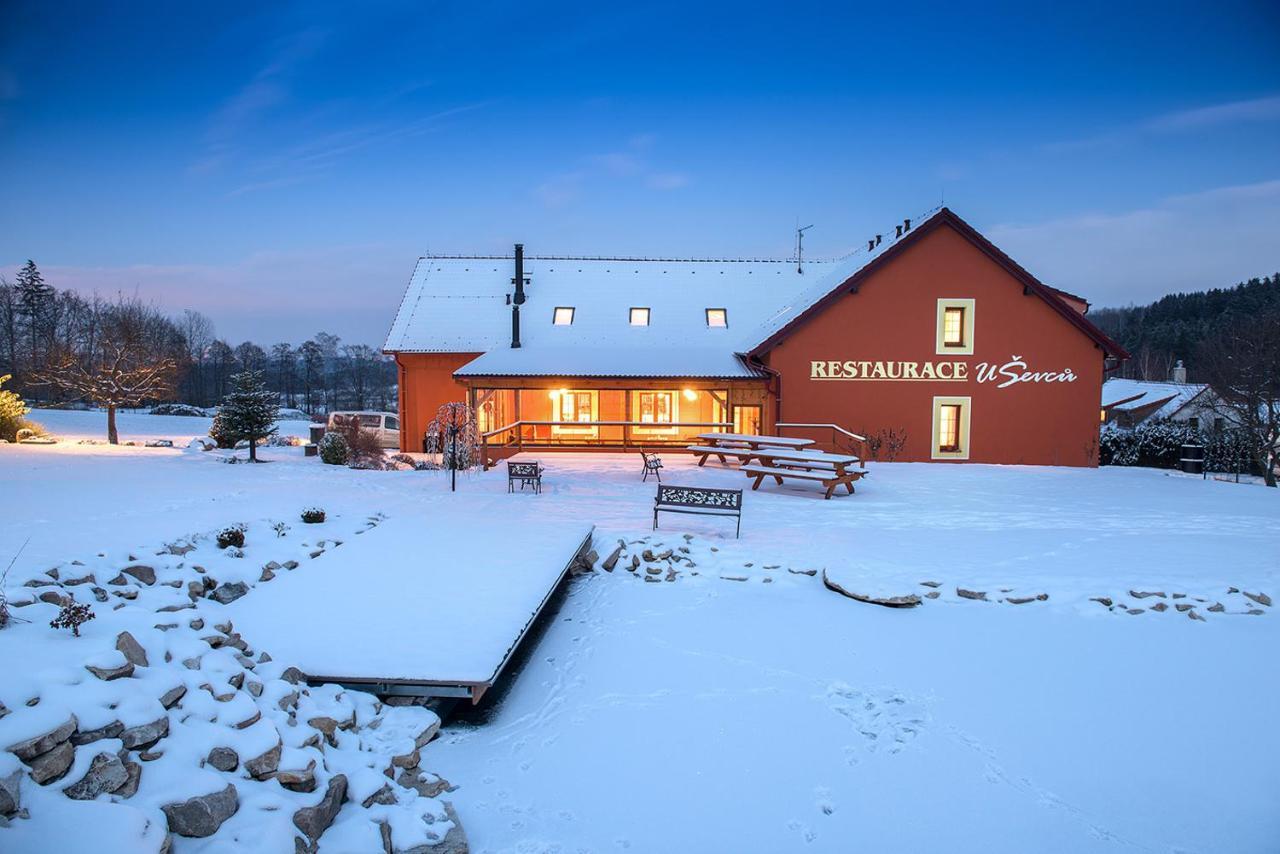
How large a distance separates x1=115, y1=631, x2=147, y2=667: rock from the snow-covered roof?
3694cm

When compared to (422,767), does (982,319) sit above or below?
above

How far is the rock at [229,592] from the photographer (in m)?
7.67

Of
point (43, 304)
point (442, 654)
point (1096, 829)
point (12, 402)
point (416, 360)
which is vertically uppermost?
point (43, 304)

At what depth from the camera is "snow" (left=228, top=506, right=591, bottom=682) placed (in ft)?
19.5

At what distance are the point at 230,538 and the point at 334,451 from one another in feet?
28.1

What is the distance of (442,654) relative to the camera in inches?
239

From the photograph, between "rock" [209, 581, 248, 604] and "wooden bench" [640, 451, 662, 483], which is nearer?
"rock" [209, 581, 248, 604]

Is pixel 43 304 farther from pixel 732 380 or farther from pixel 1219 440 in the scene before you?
pixel 1219 440

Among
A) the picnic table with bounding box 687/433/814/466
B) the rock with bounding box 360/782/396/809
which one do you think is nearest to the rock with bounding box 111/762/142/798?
the rock with bounding box 360/782/396/809

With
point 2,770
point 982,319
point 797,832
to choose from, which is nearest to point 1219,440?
point 982,319

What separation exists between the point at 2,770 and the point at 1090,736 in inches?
297

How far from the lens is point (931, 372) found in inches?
746

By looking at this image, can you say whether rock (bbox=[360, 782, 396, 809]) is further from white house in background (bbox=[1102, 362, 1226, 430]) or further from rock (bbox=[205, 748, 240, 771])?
white house in background (bbox=[1102, 362, 1226, 430])

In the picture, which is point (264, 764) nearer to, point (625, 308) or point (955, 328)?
point (955, 328)
